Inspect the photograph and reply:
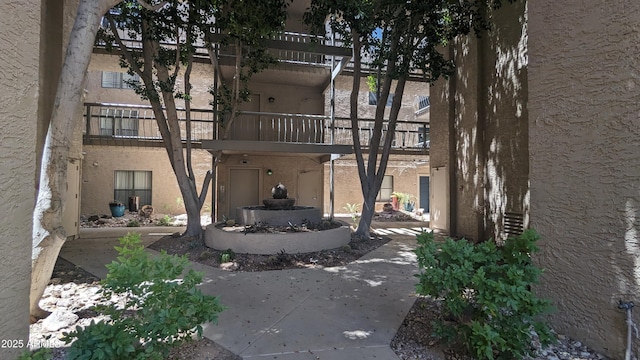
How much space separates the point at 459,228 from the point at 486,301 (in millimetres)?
7910

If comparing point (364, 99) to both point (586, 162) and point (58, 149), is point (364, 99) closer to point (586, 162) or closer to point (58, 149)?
point (586, 162)

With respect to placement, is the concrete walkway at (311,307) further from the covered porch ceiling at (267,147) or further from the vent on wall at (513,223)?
the covered porch ceiling at (267,147)

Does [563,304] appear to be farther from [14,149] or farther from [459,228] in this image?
[459,228]

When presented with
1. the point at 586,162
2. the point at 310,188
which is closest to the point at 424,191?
the point at 310,188

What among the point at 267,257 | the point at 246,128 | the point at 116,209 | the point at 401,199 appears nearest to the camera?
the point at 267,257

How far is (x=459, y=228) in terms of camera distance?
401 inches

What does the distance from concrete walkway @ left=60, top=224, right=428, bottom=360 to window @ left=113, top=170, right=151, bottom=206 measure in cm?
928

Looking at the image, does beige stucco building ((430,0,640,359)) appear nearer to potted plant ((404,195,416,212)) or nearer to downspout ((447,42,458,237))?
downspout ((447,42,458,237))

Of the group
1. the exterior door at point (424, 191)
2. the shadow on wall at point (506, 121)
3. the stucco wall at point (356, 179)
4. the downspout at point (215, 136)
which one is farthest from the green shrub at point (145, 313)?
the exterior door at point (424, 191)

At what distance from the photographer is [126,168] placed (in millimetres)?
15758

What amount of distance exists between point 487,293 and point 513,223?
611cm

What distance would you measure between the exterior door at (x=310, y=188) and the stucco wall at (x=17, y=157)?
11.3 m

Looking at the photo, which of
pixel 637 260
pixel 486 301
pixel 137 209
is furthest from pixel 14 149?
pixel 137 209

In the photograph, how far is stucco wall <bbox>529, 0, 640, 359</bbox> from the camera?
307 centimetres
